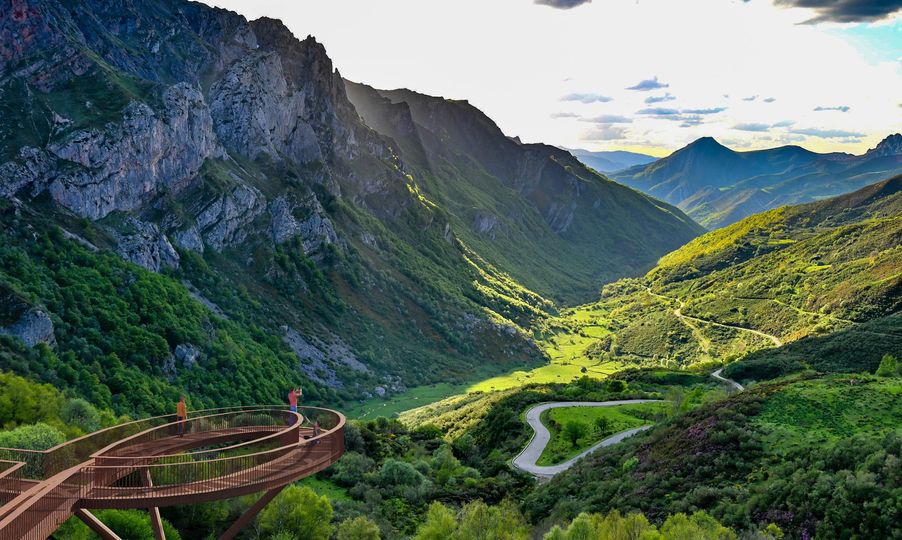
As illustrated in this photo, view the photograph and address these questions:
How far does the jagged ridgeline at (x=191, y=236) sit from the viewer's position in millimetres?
87562

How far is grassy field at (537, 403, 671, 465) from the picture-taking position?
185 feet

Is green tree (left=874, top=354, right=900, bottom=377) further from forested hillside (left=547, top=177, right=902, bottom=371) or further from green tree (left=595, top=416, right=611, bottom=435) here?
forested hillside (left=547, top=177, right=902, bottom=371)

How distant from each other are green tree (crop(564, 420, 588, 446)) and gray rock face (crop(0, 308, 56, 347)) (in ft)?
200

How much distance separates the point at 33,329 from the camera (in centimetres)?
7269

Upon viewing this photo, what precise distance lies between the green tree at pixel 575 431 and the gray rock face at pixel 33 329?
60861 mm

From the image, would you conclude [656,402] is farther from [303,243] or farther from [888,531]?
[303,243]

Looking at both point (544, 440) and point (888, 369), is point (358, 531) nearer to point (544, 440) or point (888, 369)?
point (544, 440)

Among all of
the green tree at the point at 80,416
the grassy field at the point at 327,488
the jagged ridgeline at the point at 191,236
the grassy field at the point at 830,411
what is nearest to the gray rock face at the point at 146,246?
the jagged ridgeline at the point at 191,236

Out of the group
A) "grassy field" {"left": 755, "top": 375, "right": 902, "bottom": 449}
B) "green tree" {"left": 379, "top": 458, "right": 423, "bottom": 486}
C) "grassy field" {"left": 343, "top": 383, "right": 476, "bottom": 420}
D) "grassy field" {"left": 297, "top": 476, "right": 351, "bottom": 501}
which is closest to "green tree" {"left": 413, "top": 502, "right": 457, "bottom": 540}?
"grassy field" {"left": 297, "top": 476, "right": 351, "bottom": 501}

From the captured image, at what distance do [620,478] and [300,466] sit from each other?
26575 mm

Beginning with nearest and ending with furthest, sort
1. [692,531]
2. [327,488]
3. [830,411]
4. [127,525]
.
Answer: [692,531], [127,525], [830,411], [327,488]

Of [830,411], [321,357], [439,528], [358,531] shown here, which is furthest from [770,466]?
[321,357]

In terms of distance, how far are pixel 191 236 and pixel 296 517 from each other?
107m

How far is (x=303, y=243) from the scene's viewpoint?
15525 centimetres
